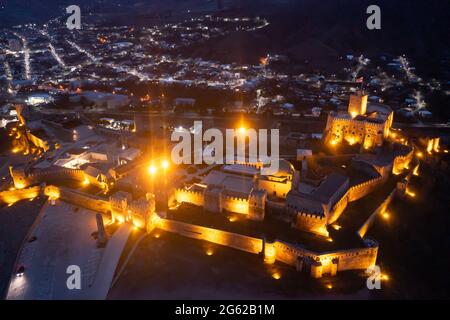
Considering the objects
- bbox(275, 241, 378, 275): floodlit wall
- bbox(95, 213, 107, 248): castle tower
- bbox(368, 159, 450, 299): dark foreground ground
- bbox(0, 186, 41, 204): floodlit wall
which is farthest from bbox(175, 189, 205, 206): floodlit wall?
bbox(0, 186, 41, 204): floodlit wall

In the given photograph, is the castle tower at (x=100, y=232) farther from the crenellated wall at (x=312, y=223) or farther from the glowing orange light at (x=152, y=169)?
the crenellated wall at (x=312, y=223)

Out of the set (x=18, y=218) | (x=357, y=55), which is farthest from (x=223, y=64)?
(x=18, y=218)

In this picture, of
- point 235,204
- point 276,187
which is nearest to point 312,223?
point 276,187

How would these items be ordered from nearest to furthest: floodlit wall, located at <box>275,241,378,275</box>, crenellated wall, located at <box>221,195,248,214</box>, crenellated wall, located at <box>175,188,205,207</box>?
floodlit wall, located at <box>275,241,378,275</box>
crenellated wall, located at <box>221,195,248,214</box>
crenellated wall, located at <box>175,188,205,207</box>

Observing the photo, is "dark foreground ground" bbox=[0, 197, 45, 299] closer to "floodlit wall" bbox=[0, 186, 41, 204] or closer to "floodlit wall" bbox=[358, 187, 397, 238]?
"floodlit wall" bbox=[0, 186, 41, 204]

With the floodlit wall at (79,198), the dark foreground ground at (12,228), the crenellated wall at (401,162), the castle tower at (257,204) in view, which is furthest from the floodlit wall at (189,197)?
the crenellated wall at (401,162)

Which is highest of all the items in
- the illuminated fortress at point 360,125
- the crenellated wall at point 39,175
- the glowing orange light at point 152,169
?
the illuminated fortress at point 360,125
